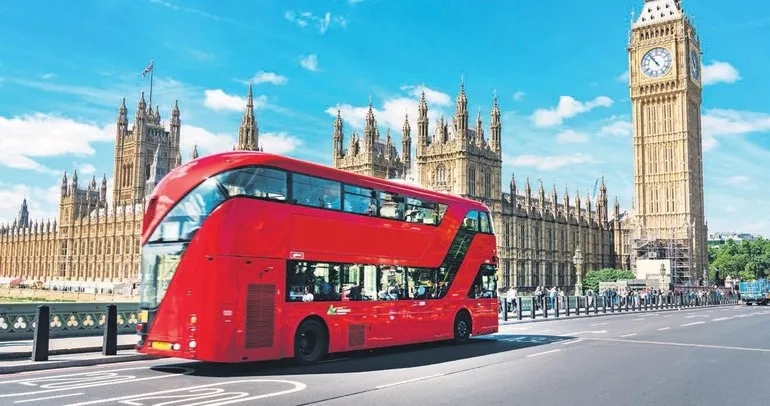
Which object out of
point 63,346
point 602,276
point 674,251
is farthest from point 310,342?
point 674,251

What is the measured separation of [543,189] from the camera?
7912 cm

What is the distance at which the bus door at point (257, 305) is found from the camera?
11727mm

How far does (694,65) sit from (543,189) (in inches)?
1125

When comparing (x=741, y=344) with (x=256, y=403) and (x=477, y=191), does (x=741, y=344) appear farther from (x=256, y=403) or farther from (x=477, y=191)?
(x=477, y=191)

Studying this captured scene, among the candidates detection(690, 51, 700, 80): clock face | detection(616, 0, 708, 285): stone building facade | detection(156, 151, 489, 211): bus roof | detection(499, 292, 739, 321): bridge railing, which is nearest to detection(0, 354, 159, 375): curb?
detection(156, 151, 489, 211): bus roof

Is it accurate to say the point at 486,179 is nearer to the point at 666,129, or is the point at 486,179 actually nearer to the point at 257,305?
the point at 666,129

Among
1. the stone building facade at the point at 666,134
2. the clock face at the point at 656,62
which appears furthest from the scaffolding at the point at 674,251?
the clock face at the point at 656,62

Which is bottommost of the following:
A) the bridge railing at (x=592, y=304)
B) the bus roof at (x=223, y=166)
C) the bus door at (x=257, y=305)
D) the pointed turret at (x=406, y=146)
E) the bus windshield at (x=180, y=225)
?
the bridge railing at (x=592, y=304)

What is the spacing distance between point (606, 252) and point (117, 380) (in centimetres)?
8812

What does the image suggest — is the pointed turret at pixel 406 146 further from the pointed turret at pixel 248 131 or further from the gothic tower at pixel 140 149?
the gothic tower at pixel 140 149

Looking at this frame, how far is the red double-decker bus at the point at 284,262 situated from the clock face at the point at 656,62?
257 ft

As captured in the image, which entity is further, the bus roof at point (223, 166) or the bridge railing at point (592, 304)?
the bridge railing at point (592, 304)

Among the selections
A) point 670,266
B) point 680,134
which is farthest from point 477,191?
point 680,134

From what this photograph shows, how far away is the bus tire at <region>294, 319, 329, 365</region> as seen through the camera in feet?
43.0
